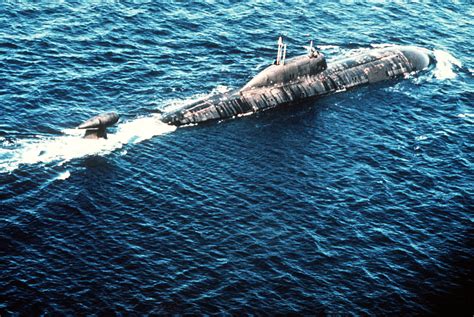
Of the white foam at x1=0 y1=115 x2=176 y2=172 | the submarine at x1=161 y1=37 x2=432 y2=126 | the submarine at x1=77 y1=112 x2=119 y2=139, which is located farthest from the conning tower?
the submarine at x1=77 y1=112 x2=119 y2=139

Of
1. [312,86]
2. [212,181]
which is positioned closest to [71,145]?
[212,181]

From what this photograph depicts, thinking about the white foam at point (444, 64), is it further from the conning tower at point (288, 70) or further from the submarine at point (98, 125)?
the submarine at point (98, 125)

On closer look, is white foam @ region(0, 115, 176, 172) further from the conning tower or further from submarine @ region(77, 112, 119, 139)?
the conning tower

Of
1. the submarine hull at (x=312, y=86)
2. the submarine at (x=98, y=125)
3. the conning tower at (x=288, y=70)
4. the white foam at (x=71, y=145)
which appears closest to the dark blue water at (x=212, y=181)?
the white foam at (x=71, y=145)

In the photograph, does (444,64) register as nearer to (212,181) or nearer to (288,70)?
(288,70)

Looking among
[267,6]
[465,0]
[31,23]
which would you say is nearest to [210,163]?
[31,23]

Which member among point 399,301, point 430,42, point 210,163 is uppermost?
point 430,42

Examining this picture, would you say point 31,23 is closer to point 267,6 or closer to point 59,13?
point 59,13
